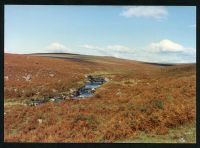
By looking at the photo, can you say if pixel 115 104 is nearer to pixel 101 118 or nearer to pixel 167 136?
pixel 101 118

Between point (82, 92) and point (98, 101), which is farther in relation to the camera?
point (82, 92)

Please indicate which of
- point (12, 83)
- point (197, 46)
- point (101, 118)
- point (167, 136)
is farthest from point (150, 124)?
point (12, 83)

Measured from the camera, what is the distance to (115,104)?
1634 cm

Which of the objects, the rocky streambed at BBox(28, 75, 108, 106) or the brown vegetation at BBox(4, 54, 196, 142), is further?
the rocky streambed at BBox(28, 75, 108, 106)

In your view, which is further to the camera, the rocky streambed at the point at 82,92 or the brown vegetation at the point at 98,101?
the rocky streambed at the point at 82,92

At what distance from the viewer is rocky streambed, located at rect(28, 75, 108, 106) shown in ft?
53.7

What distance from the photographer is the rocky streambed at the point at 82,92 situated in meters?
16.4

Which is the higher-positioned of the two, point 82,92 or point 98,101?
point 82,92

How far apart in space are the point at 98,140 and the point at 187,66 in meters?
4.47

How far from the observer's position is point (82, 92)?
55.4 ft

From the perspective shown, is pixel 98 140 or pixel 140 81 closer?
pixel 98 140
